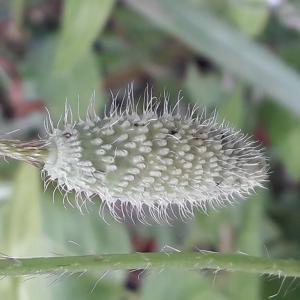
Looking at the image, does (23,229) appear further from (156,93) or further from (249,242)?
(156,93)

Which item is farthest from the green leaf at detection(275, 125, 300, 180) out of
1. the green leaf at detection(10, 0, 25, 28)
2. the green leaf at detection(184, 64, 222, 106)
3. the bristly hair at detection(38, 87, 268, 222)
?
the bristly hair at detection(38, 87, 268, 222)

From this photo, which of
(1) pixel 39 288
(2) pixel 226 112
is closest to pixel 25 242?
(1) pixel 39 288

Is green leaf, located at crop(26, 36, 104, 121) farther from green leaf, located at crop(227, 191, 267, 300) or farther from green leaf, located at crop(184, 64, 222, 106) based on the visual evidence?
green leaf, located at crop(227, 191, 267, 300)

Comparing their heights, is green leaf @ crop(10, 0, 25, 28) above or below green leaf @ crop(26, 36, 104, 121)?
above

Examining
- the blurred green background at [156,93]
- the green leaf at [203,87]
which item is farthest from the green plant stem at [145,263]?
the green leaf at [203,87]

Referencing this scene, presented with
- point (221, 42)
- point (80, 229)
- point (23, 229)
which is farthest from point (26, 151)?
point (221, 42)

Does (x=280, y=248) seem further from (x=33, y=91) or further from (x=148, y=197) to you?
(x=148, y=197)
